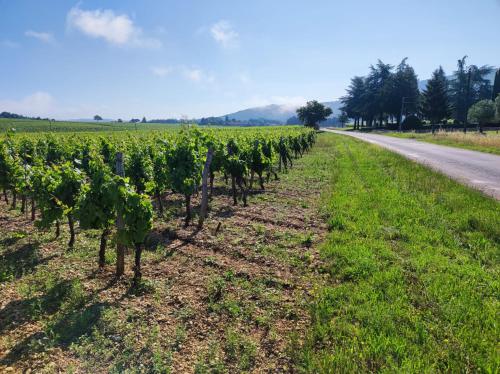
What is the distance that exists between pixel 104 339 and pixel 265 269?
3256 millimetres

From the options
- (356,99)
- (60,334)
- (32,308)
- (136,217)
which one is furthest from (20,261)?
(356,99)

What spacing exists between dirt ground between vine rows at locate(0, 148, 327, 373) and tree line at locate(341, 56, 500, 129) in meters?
70.0

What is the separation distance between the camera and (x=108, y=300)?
581 centimetres

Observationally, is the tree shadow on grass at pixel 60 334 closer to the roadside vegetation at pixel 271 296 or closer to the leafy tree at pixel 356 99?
the roadside vegetation at pixel 271 296

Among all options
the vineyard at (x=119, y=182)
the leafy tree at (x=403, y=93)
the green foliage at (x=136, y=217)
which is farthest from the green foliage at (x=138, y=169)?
the leafy tree at (x=403, y=93)

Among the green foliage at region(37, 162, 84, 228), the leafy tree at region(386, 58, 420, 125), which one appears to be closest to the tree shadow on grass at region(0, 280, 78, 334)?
the green foliage at region(37, 162, 84, 228)

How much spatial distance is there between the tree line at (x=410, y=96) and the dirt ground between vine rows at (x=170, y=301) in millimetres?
70036

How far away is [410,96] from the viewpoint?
3063 inches

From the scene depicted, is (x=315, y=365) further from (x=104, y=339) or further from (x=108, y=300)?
(x=108, y=300)

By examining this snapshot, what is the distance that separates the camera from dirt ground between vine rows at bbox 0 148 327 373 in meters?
4.41

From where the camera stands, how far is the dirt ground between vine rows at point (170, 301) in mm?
4410

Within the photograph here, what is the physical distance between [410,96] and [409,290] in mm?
83687

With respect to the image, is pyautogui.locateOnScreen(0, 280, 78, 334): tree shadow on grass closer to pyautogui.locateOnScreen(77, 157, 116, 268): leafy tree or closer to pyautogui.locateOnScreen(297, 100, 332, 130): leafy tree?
pyautogui.locateOnScreen(77, 157, 116, 268): leafy tree

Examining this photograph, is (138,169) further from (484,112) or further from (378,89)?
(378,89)
